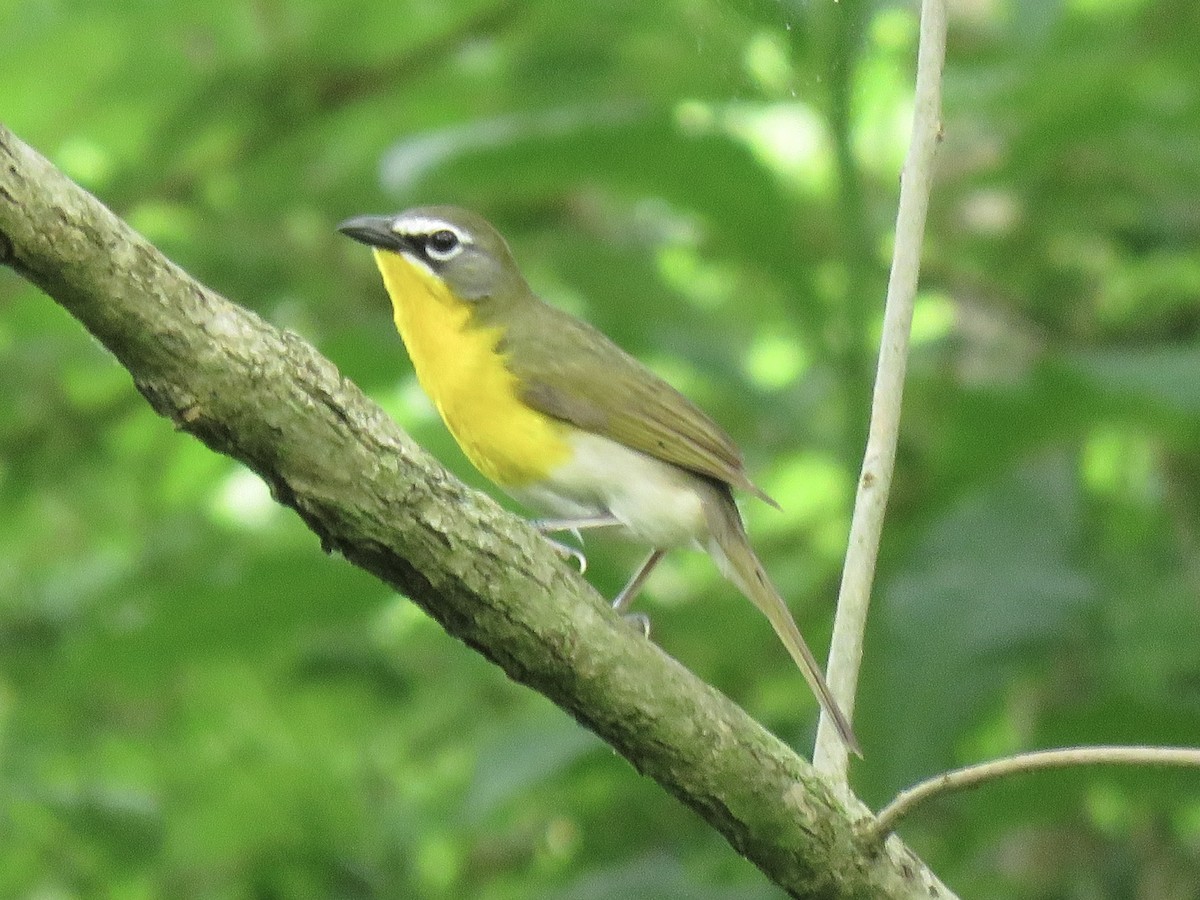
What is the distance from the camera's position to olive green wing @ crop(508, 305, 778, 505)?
12.7 feet

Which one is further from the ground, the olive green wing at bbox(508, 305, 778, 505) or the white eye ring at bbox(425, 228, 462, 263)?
the white eye ring at bbox(425, 228, 462, 263)

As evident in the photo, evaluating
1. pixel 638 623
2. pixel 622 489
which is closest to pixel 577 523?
pixel 622 489

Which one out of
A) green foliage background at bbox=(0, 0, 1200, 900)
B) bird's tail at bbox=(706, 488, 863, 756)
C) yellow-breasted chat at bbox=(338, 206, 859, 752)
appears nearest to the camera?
bird's tail at bbox=(706, 488, 863, 756)

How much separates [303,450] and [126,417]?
3743 millimetres

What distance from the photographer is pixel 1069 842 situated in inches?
233

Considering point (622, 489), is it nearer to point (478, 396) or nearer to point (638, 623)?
point (478, 396)

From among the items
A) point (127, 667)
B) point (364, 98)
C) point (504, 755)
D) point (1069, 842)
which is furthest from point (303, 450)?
point (1069, 842)

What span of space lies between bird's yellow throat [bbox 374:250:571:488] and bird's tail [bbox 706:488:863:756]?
406mm

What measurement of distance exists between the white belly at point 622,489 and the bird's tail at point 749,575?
79 millimetres

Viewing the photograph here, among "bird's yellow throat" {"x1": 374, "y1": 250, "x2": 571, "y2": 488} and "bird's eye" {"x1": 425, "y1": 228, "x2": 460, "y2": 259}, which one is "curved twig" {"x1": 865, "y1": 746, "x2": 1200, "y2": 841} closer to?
"bird's yellow throat" {"x1": 374, "y1": 250, "x2": 571, "y2": 488}

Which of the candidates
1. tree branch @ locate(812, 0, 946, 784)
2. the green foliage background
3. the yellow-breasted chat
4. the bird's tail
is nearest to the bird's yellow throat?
the yellow-breasted chat

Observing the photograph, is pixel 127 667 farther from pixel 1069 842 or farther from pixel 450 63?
pixel 1069 842

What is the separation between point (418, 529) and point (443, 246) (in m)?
2.22

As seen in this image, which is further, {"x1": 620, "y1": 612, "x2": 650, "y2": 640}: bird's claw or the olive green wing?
A: the olive green wing
